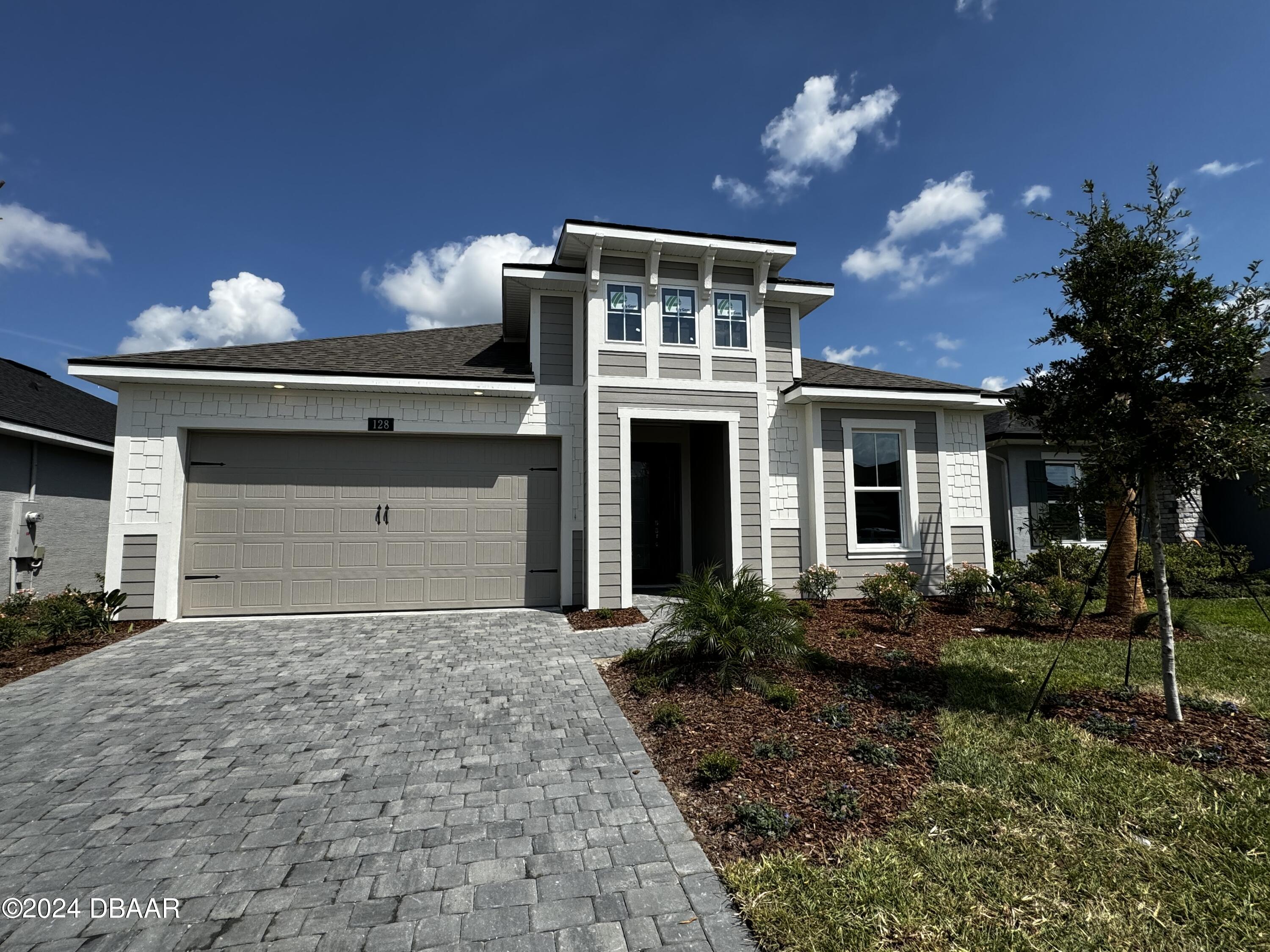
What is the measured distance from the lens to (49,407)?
1113cm

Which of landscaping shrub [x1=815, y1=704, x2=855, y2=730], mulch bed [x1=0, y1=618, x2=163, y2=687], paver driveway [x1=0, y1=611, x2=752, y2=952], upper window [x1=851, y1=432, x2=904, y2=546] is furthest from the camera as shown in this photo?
upper window [x1=851, y1=432, x2=904, y2=546]

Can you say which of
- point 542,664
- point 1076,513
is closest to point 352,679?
point 542,664

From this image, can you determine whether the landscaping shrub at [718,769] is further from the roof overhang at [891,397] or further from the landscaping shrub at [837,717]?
the roof overhang at [891,397]

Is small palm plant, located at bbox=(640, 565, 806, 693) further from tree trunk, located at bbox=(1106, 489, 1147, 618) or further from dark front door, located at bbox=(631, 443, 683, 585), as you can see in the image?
dark front door, located at bbox=(631, 443, 683, 585)

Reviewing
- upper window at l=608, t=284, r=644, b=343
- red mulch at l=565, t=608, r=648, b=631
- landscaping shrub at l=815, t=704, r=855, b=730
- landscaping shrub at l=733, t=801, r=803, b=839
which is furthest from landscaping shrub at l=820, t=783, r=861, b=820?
upper window at l=608, t=284, r=644, b=343

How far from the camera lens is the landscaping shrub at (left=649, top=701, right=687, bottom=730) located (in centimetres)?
412

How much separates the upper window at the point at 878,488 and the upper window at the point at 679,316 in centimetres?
331

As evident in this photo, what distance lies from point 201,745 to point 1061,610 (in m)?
9.63

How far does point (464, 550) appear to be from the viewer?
28.5 feet

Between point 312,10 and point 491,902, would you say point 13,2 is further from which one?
point 491,902

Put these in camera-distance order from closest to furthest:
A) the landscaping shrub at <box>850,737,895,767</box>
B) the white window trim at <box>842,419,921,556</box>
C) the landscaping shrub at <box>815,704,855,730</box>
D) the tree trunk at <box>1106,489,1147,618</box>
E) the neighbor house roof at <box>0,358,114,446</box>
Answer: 1. the landscaping shrub at <box>850,737,895,767</box>
2. the landscaping shrub at <box>815,704,855,730</box>
3. the tree trunk at <box>1106,489,1147,618</box>
4. the white window trim at <box>842,419,921,556</box>
5. the neighbor house roof at <box>0,358,114,446</box>

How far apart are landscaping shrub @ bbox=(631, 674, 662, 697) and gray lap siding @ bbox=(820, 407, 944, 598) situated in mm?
5082

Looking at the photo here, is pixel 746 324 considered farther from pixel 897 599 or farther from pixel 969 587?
pixel 969 587

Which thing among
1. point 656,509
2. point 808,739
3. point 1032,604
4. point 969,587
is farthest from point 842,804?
point 656,509
